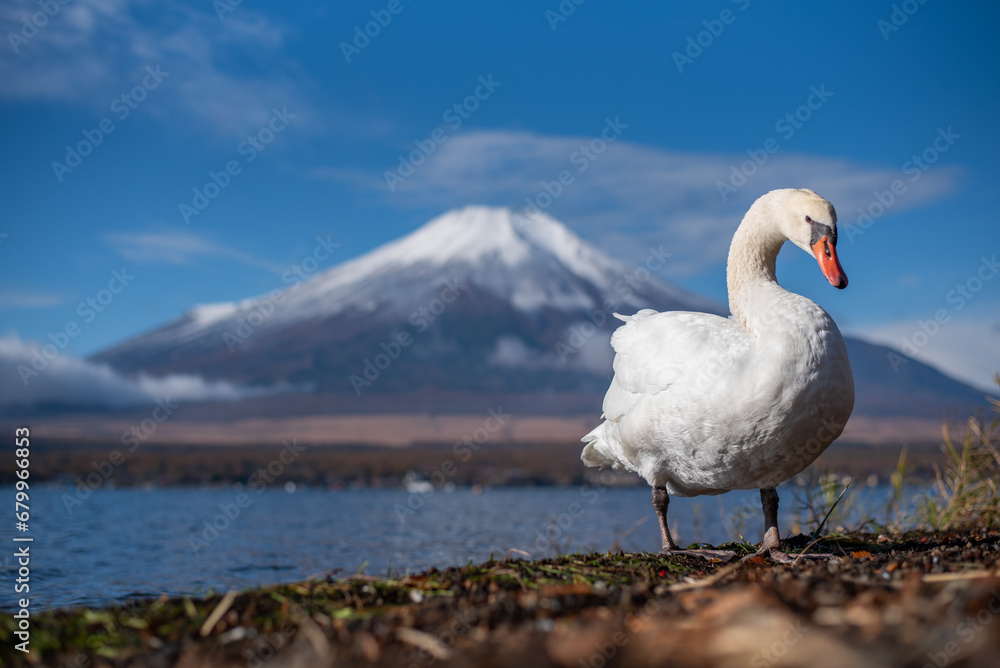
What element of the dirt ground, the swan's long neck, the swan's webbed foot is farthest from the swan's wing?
the dirt ground

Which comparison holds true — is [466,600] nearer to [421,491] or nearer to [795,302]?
[795,302]

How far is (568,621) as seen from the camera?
136 inches

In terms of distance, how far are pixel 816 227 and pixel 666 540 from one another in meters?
3.11

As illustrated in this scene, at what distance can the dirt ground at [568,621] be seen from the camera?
2.44 meters

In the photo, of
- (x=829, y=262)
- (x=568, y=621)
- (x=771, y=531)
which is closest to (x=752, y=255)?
(x=829, y=262)

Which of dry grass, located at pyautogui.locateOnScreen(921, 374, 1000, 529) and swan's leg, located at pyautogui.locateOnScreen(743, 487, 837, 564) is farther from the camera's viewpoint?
dry grass, located at pyautogui.locateOnScreen(921, 374, 1000, 529)

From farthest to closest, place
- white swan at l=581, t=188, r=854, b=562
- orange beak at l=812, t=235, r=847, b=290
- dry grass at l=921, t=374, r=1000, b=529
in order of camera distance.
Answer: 1. dry grass at l=921, t=374, r=1000, b=529
2. orange beak at l=812, t=235, r=847, b=290
3. white swan at l=581, t=188, r=854, b=562

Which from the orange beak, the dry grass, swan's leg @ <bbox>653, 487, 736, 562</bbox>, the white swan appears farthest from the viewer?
the dry grass

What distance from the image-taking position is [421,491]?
3757 inches

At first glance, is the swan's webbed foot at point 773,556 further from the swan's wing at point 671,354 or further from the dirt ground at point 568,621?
the swan's wing at point 671,354

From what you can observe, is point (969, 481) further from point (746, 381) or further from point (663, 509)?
point (746, 381)

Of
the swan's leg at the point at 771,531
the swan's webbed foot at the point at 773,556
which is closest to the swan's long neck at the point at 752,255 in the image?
the swan's leg at the point at 771,531

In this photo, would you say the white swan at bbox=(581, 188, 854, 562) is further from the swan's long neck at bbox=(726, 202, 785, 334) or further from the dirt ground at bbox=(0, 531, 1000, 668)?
the dirt ground at bbox=(0, 531, 1000, 668)

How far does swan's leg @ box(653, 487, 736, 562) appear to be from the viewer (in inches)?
255
